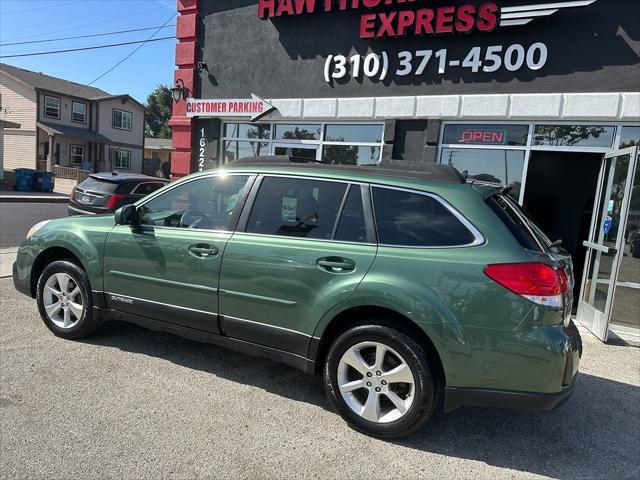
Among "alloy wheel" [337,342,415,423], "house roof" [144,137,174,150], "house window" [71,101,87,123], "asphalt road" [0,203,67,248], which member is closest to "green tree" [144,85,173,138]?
"house roof" [144,137,174,150]

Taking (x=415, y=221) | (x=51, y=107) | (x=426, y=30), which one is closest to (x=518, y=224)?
(x=415, y=221)

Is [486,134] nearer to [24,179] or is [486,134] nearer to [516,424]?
[516,424]

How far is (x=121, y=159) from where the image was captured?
3675 centimetres

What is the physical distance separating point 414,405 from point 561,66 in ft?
19.3

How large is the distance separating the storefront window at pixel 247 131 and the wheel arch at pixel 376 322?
6570 millimetres

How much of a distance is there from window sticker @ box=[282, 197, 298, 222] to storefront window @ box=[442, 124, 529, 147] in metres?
4.79

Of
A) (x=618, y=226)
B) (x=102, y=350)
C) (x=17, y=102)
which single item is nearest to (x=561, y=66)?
(x=618, y=226)

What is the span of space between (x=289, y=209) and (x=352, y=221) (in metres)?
0.53

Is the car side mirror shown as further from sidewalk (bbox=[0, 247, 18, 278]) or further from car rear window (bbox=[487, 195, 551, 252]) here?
sidewalk (bbox=[0, 247, 18, 278])

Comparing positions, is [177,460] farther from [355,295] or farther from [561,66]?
[561,66]

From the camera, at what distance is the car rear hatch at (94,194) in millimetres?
8727

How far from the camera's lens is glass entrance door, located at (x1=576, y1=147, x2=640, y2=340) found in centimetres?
534

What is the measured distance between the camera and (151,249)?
3.75 meters

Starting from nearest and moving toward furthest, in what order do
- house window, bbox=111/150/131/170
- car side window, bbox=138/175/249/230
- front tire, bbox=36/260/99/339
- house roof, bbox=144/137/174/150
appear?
car side window, bbox=138/175/249/230 → front tire, bbox=36/260/99/339 → house window, bbox=111/150/131/170 → house roof, bbox=144/137/174/150
